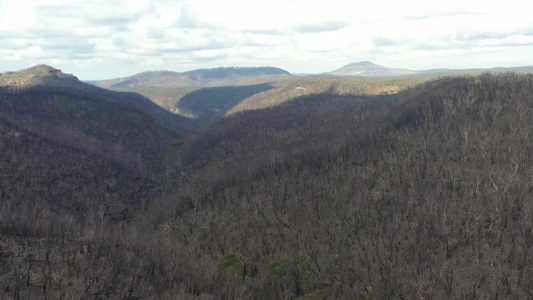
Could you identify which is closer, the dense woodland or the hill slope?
the dense woodland

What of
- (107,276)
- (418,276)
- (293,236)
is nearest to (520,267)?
(418,276)

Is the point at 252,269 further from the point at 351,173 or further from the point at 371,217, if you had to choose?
the point at 351,173

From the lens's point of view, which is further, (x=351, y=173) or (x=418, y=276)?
(x=351, y=173)

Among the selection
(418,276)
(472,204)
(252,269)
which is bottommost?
(252,269)

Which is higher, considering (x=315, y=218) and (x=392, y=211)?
(x=392, y=211)

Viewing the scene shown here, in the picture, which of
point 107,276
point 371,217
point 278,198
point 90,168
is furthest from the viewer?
point 90,168

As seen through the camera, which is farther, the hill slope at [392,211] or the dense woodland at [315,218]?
the hill slope at [392,211]

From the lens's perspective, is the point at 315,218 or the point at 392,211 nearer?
the point at 392,211

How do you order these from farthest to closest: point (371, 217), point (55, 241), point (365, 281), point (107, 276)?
point (371, 217) < point (365, 281) < point (55, 241) < point (107, 276)
